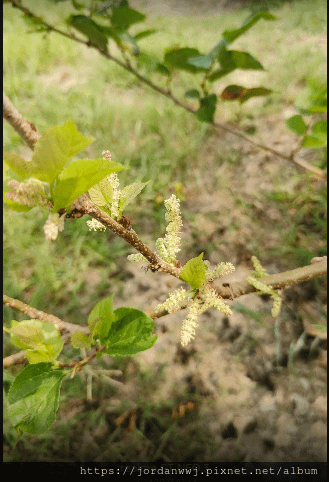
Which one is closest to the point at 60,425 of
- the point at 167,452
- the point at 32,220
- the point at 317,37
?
the point at 167,452

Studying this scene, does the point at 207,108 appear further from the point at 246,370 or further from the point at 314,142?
the point at 246,370

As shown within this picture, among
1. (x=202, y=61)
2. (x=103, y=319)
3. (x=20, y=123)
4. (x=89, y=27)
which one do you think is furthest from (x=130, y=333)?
(x=89, y=27)

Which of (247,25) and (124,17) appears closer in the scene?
(247,25)

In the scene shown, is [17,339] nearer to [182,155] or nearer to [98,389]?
[98,389]

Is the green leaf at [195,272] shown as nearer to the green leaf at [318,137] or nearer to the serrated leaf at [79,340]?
the serrated leaf at [79,340]

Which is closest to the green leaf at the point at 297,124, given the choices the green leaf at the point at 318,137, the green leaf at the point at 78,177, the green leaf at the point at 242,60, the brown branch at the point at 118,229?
the green leaf at the point at 318,137

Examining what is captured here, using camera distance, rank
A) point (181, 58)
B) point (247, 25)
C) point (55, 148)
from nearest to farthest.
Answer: point (55, 148) → point (247, 25) → point (181, 58)
